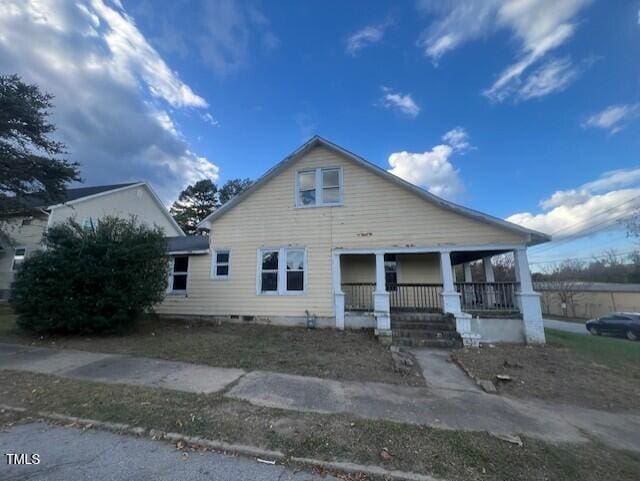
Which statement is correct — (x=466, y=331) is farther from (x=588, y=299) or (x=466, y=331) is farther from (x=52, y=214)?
(x=588, y=299)

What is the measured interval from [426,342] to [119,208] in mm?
20153

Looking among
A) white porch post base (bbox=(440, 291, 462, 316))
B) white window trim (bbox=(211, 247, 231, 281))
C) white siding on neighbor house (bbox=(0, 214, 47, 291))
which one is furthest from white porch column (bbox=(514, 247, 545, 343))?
white siding on neighbor house (bbox=(0, 214, 47, 291))

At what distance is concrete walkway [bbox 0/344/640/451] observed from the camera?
3.54 meters

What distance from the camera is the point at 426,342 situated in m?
7.86

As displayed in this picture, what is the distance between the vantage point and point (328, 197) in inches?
411

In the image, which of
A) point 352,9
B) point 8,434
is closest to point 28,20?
point 352,9

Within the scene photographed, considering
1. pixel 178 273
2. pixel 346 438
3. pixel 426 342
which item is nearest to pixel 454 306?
pixel 426 342

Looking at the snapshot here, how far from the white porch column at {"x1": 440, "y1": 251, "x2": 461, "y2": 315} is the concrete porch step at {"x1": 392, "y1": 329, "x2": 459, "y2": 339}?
27.9 inches

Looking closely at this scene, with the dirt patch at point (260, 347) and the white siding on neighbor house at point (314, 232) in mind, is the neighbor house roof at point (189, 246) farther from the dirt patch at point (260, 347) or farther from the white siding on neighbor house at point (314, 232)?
the dirt patch at point (260, 347)

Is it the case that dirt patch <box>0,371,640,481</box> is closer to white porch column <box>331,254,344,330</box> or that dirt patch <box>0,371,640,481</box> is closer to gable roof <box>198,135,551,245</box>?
white porch column <box>331,254,344,330</box>

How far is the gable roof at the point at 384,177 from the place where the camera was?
8.60m

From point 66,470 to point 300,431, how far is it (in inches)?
86.9

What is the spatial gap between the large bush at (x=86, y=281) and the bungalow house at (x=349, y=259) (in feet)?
9.45

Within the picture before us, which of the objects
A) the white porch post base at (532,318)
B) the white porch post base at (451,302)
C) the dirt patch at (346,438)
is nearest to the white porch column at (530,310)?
the white porch post base at (532,318)
